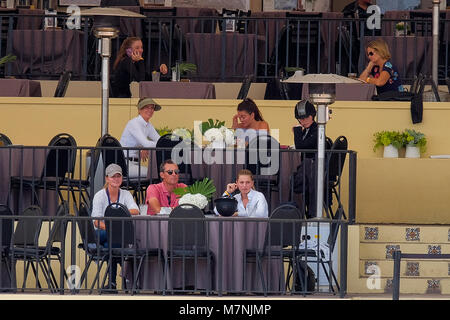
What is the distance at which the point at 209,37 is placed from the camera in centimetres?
1728

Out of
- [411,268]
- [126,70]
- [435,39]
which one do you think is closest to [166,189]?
[411,268]

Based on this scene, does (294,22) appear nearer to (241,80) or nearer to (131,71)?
(241,80)

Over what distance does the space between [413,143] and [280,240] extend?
156 inches

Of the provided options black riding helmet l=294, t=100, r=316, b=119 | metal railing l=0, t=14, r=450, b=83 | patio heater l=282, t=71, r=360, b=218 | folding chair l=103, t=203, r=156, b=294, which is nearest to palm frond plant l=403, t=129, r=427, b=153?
metal railing l=0, t=14, r=450, b=83

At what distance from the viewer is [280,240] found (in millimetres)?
12328

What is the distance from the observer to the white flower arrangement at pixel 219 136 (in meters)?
14.2

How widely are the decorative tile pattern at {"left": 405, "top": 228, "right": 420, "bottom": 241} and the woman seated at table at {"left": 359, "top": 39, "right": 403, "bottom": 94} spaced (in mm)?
2384

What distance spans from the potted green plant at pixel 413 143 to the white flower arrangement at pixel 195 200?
360 centimetres

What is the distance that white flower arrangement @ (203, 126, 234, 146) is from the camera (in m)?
14.2

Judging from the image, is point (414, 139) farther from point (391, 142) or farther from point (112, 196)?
point (112, 196)

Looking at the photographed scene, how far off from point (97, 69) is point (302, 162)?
4.03 m

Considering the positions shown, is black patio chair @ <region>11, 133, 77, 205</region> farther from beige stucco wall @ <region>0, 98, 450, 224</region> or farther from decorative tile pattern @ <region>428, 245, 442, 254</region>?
decorative tile pattern @ <region>428, 245, 442, 254</region>

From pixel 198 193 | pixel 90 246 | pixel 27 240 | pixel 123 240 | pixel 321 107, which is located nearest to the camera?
pixel 123 240

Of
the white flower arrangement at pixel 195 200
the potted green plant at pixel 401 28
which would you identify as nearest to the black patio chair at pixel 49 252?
the white flower arrangement at pixel 195 200
